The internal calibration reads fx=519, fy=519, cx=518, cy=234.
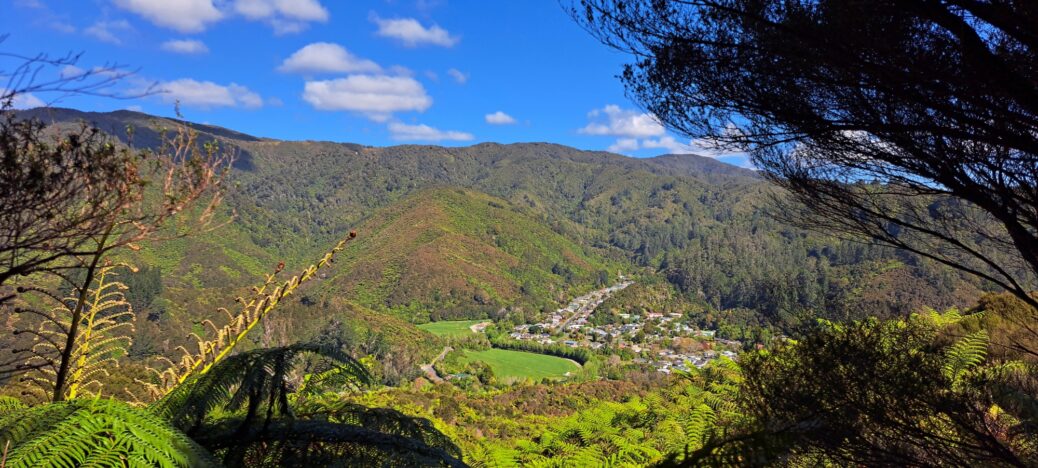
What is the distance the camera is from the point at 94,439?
1.10 m

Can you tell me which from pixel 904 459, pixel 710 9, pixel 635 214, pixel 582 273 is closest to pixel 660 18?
pixel 710 9

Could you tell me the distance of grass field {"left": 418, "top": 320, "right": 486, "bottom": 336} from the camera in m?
73.9

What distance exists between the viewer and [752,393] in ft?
13.6

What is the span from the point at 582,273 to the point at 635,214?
63.1 m

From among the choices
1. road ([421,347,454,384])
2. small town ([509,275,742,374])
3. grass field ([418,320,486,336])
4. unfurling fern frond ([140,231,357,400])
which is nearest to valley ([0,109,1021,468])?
unfurling fern frond ([140,231,357,400])

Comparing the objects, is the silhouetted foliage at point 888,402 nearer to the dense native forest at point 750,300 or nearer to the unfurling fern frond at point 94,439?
the dense native forest at point 750,300

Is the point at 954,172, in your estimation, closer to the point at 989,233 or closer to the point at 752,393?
the point at 989,233

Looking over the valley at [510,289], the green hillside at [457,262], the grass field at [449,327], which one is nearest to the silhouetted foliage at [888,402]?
the valley at [510,289]

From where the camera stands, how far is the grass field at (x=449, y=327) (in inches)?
2908

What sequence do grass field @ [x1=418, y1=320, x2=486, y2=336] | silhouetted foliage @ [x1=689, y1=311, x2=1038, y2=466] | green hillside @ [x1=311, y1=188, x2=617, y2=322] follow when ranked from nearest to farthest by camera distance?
silhouetted foliage @ [x1=689, y1=311, x2=1038, y2=466] → grass field @ [x1=418, y1=320, x2=486, y2=336] → green hillside @ [x1=311, y1=188, x2=617, y2=322]

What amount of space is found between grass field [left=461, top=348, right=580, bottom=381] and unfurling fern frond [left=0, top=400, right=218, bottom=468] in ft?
171

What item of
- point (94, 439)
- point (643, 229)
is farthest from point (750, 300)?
point (643, 229)

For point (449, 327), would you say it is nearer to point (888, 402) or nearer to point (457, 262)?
point (457, 262)

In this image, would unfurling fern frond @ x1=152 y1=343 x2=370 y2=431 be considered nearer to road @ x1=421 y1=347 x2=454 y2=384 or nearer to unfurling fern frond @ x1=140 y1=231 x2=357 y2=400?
unfurling fern frond @ x1=140 y1=231 x2=357 y2=400
